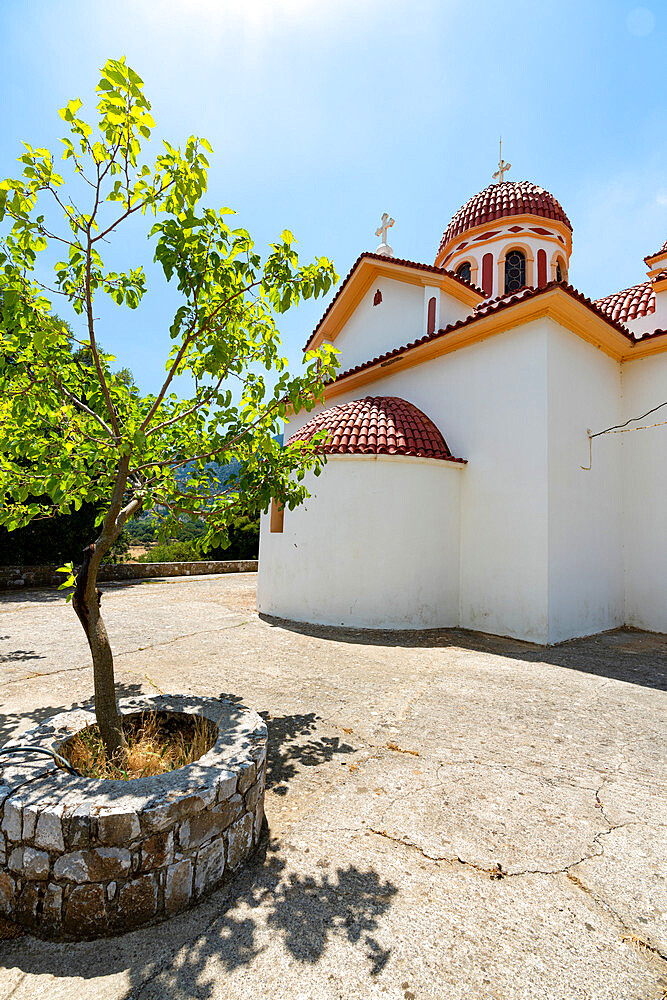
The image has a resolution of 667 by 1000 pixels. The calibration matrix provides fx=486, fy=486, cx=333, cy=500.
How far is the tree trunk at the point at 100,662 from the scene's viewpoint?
2713 mm

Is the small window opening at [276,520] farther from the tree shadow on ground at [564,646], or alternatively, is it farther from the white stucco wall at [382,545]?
the tree shadow on ground at [564,646]

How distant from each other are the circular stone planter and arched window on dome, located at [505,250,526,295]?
539 inches

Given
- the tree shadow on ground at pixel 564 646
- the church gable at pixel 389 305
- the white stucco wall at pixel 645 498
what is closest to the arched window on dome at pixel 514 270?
the church gable at pixel 389 305

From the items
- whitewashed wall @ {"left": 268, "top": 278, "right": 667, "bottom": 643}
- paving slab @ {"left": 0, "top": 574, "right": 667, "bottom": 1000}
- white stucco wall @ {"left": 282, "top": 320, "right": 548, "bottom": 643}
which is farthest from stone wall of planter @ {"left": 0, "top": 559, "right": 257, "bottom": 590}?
white stucco wall @ {"left": 282, "top": 320, "right": 548, "bottom": 643}

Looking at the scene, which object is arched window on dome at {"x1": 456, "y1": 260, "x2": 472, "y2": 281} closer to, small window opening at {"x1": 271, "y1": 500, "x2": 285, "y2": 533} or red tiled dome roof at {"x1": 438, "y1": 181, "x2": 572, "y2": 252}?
red tiled dome roof at {"x1": 438, "y1": 181, "x2": 572, "y2": 252}

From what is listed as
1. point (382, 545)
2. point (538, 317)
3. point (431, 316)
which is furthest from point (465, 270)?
point (382, 545)

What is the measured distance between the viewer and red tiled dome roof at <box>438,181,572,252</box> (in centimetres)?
1277

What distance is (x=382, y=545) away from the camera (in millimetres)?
7957

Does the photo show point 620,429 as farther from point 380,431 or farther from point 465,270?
point 465,270

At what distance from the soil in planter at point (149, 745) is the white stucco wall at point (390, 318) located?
9.37 meters

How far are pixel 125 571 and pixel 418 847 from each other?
13.9 metres

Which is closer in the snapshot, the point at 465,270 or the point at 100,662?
the point at 100,662

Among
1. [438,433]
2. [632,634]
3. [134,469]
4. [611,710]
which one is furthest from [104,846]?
[632,634]

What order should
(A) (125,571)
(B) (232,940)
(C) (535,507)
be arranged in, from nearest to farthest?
(B) (232,940), (C) (535,507), (A) (125,571)
